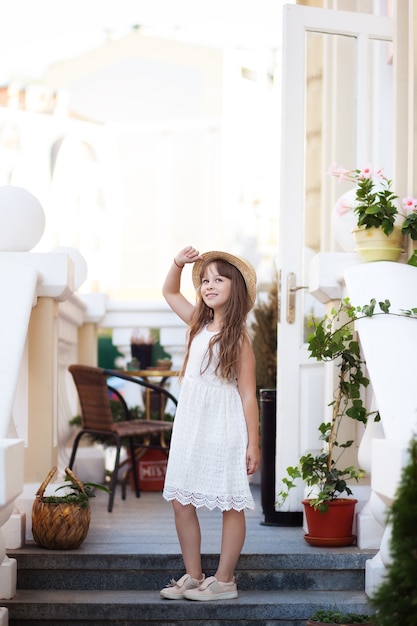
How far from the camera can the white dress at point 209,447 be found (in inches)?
165

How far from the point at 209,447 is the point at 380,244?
128 centimetres

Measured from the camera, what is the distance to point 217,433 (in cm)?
423

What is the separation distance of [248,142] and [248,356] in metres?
15.9

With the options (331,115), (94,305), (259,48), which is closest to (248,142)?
(259,48)

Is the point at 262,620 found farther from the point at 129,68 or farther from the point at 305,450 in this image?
the point at 129,68

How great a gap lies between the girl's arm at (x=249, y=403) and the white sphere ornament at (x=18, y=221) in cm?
121

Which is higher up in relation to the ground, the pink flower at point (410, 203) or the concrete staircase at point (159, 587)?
the pink flower at point (410, 203)

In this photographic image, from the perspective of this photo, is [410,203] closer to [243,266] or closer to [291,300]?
[243,266]

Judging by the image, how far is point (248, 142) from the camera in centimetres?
1984

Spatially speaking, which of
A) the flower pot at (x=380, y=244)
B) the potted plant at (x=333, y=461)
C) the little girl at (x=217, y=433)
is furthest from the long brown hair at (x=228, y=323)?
the flower pot at (x=380, y=244)

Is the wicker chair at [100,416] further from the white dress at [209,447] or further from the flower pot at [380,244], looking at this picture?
the flower pot at [380,244]

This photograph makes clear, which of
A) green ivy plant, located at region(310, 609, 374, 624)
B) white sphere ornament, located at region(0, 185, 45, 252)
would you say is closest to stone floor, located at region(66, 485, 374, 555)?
green ivy plant, located at region(310, 609, 374, 624)

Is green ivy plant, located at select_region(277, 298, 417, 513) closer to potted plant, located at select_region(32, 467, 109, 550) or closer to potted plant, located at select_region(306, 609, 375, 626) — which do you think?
potted plant, located at select_region(32, 467, 109, 550)

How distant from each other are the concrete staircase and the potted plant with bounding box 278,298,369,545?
0.51ft
